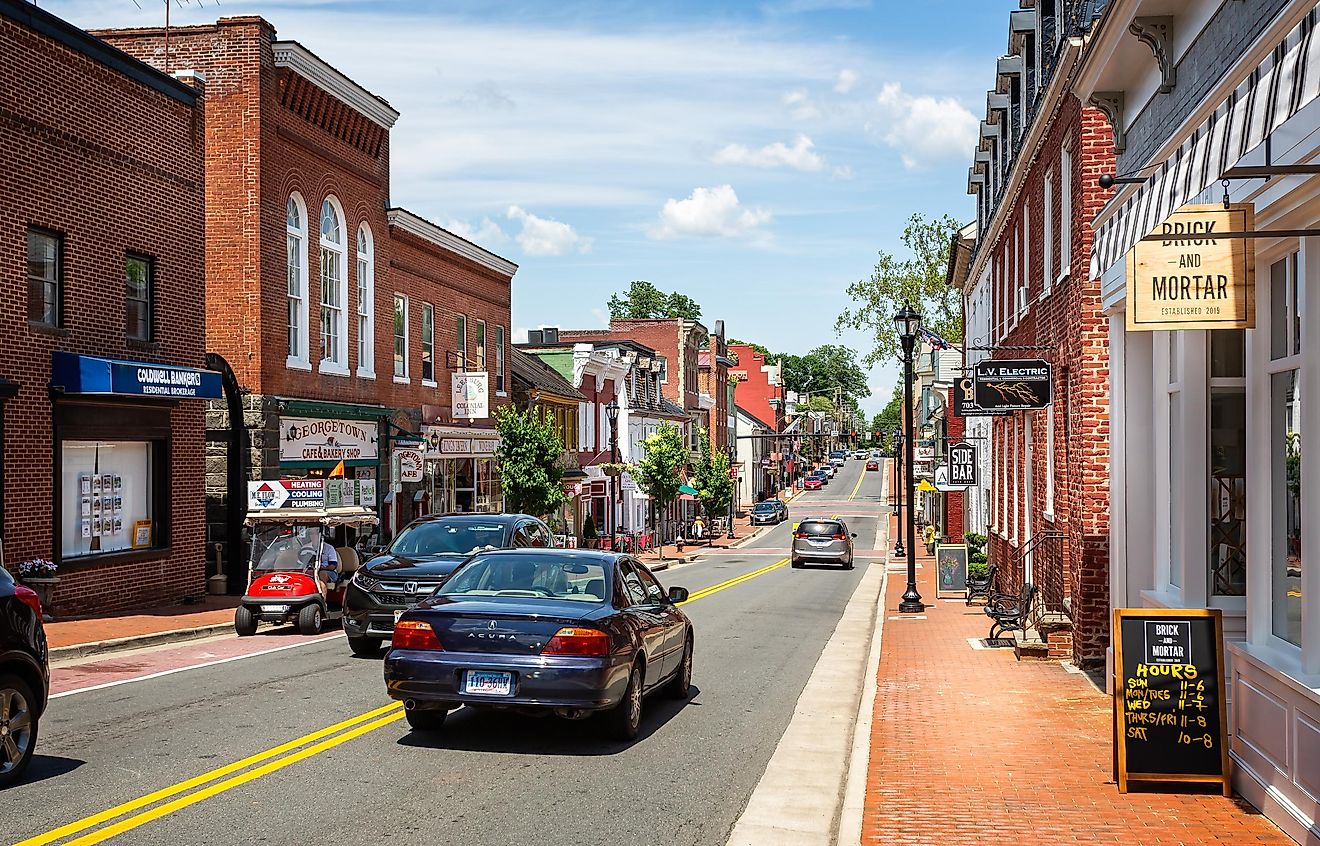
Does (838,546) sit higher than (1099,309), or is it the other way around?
(1099,309)

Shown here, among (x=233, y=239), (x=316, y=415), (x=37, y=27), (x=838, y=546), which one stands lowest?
(x=838, y=546)

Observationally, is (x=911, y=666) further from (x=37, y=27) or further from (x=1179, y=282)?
(x=37, y=27)

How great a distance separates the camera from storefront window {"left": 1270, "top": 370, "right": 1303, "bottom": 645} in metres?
7.86

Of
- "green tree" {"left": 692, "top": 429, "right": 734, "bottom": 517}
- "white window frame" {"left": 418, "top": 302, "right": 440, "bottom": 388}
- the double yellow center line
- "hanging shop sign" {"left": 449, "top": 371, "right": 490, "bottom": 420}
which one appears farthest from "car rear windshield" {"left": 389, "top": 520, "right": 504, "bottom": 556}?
"green tree" {"left": 692, "top": 429, "right": 734, "bottom": 517}

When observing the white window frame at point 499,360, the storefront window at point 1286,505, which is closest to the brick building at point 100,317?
the storefront window at point 1286,505

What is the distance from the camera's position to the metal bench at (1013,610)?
1669 centimetres

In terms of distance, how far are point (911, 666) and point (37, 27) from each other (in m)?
15.3

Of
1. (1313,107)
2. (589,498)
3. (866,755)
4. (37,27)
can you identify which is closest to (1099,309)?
(866,755)

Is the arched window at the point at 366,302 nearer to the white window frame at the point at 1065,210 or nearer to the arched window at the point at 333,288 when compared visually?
the arched window at the point at 333,288

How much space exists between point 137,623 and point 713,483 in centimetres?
4886

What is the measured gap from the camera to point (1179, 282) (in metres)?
7.61

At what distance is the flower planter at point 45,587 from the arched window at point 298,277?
10.0 m

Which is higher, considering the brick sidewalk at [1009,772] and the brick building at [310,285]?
the brick building at [310,285]

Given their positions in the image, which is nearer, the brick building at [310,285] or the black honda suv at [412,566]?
the black honda suv at [412,566]
